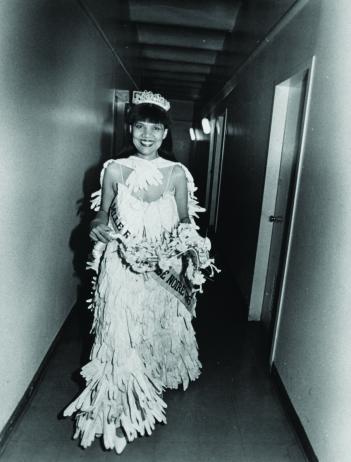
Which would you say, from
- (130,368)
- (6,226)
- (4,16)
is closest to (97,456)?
(130,368)

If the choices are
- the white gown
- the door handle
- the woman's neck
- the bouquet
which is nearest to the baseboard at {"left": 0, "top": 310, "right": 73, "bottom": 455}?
the white gown

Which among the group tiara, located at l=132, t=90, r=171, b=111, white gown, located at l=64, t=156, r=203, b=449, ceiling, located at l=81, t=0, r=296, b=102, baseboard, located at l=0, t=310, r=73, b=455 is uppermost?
ceiling, located at l=81, t=0, r=296, b=102

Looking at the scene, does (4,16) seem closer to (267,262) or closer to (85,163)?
(85,163)

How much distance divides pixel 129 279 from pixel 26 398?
84 centimetres

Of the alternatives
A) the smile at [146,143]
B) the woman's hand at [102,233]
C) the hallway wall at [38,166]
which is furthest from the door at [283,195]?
the hallway wall at [38,166]

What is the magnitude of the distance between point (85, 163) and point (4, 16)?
177 cm

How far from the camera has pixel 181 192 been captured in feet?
6.98

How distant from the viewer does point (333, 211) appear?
1.80m

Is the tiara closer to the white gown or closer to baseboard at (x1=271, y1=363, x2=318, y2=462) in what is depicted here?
the white gown

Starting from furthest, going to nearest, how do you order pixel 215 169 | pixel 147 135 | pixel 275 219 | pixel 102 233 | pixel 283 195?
pixel 215 169
pixel 275 219
pixel 283 195
pixel 147 135
pixel 102 233

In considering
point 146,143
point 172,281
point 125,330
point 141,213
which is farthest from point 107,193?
point 125,330

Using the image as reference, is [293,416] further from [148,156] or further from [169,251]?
[148,156]

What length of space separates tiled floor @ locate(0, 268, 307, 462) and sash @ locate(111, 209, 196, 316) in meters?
0.51

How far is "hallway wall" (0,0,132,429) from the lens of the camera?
1.70 meters
